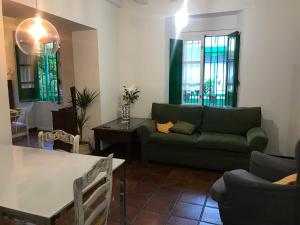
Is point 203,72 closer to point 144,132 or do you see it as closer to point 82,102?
point 144,132

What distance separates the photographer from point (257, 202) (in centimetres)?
189

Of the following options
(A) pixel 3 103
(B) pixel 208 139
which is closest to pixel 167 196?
(B) pixel 208 139

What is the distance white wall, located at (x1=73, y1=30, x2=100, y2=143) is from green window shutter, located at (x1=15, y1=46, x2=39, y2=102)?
2212 mm

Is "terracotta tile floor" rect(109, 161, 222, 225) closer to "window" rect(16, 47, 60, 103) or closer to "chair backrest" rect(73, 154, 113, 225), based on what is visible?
"chair backrest" rect(73, 154, 113, 225)

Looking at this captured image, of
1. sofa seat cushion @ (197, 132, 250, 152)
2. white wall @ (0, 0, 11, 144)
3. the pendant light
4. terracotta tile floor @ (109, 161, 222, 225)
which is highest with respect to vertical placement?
the pendant light

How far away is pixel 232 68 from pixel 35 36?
10.5 feet

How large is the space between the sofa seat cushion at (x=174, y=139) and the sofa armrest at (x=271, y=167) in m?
1.12

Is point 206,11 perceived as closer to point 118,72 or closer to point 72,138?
point 118,72

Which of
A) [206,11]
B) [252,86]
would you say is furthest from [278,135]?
[206,11]

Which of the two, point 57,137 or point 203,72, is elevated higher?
point 203,72

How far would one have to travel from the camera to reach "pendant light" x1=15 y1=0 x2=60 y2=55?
2030mm

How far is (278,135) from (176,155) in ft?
5.71

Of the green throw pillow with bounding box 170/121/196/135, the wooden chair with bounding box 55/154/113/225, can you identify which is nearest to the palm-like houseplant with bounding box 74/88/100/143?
the green throw pillow with bounding box 170/121/196/135

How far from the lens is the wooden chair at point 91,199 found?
1247 millimetres
